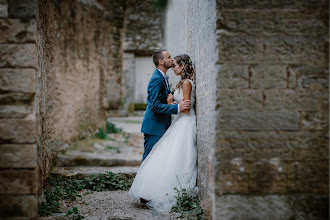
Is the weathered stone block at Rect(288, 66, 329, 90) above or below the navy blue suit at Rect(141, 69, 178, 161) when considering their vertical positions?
above

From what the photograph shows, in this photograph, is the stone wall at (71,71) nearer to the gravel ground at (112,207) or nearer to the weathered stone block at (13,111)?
the gravel ground at (112,207)

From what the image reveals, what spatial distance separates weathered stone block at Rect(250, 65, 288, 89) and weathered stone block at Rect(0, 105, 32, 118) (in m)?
1.86

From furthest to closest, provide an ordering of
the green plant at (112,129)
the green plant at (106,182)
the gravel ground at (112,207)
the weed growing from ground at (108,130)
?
the green plant at (112,129), the weed growing from ground at (108,130), the green plant at (106,182), the gravel ground at (112,207)

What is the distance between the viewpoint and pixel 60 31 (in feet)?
21.6

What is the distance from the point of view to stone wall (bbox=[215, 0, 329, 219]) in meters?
2.67

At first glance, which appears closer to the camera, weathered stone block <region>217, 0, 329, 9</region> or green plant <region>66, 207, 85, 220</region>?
weathered stone block <region>217, 0, 329, 9</region>

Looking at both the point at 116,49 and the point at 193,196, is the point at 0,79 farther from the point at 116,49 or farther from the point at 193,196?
the point at 116,49

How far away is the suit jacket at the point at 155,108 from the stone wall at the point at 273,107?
1.39 meters

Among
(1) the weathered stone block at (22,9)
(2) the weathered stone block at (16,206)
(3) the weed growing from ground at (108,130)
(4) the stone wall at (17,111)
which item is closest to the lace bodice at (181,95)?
(4) the stone wall at (17,111)

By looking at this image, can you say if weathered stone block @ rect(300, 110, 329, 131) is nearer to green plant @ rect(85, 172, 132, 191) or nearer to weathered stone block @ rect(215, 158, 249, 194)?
weathered stone block @ rect(215, 158, 249, 194)

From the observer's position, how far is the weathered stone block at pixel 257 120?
8.76ft

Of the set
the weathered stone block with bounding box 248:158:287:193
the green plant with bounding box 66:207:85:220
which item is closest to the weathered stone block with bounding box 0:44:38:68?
the green plant with bounding box 66:207:85:220

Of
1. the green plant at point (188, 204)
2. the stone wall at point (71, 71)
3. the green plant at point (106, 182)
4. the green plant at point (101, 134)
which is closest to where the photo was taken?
the green plant at point (188, 204)

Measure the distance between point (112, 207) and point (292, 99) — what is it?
2.36 metres
